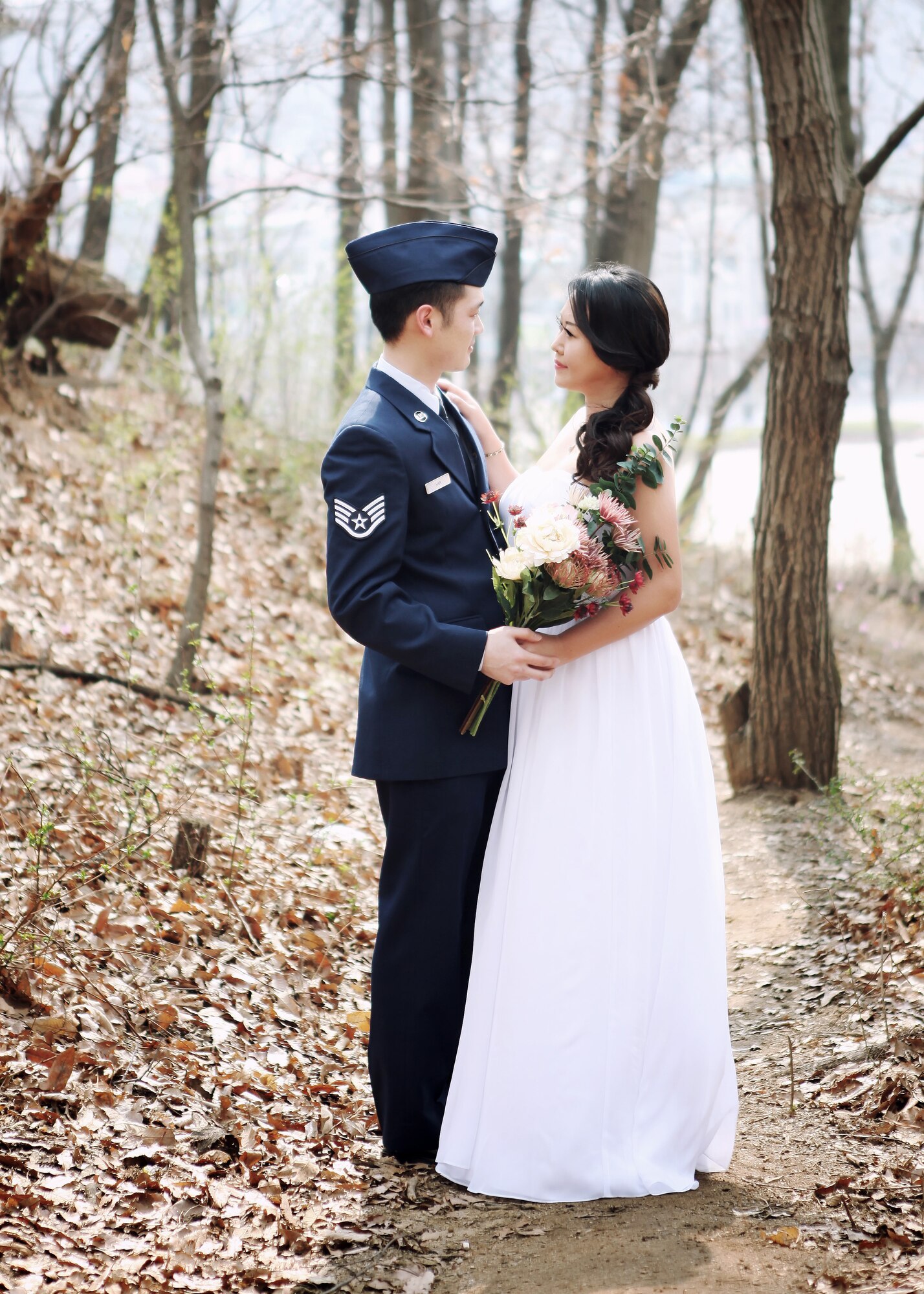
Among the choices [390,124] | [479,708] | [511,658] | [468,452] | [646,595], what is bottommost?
[479,708]

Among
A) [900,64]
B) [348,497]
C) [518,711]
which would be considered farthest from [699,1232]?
[900,64]

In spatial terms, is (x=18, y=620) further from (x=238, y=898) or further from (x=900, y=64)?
(x=900, y=64)

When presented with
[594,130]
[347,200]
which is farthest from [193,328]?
[594,130]

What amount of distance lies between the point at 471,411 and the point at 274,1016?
2194 millimetres

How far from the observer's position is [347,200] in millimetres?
8477

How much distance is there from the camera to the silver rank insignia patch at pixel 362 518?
9.89 ft

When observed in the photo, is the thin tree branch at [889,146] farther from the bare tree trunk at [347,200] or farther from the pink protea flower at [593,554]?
the pink protea flower at [593,554]

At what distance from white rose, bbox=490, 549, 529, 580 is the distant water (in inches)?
170

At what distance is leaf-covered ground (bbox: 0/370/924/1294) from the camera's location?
110 inches

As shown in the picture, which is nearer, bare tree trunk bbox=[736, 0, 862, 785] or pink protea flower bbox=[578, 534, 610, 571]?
pink protea flower bbox=[578, 534, 610, 571]

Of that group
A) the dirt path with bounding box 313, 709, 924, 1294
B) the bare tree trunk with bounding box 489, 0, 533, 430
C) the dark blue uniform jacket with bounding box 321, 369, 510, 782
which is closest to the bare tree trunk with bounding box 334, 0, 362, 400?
the bare tree trunk with bounding box 489, 0, 533, 430

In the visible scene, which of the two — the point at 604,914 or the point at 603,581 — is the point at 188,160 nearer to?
the point at 603,581

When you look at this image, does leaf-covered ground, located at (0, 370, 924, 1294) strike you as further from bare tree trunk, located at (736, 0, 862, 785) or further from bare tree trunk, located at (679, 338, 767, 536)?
bare tree trunk, located at (679, 338, 767, 536)

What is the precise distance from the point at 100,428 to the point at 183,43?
3.26m
